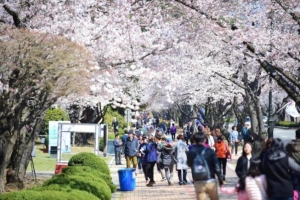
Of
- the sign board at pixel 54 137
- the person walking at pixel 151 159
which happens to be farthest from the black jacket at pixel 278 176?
the sign board at pixel 54 137

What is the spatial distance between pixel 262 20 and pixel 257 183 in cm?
998

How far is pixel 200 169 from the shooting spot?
35.0ft

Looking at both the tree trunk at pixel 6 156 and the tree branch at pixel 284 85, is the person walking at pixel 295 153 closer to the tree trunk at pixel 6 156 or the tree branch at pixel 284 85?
the tree branch at pixel 284 85

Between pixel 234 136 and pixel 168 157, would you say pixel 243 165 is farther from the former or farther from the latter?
pixel 234 136

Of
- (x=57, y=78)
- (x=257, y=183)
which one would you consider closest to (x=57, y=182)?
(x=57, y=78)

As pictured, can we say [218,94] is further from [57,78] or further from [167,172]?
[57,78]

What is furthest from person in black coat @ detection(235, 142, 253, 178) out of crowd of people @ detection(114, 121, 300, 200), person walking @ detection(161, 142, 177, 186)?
person walking @ detection(161, 142, 177, 186)

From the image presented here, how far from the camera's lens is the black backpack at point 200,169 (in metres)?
10.7

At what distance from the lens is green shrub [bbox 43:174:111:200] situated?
12.2 m

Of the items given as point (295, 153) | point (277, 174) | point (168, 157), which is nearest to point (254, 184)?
point (277, 174)

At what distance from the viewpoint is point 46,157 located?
1294 inches

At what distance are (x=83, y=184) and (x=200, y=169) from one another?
9.66ft

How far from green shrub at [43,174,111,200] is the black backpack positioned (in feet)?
7.88

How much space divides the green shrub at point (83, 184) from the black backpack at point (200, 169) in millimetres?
2402
